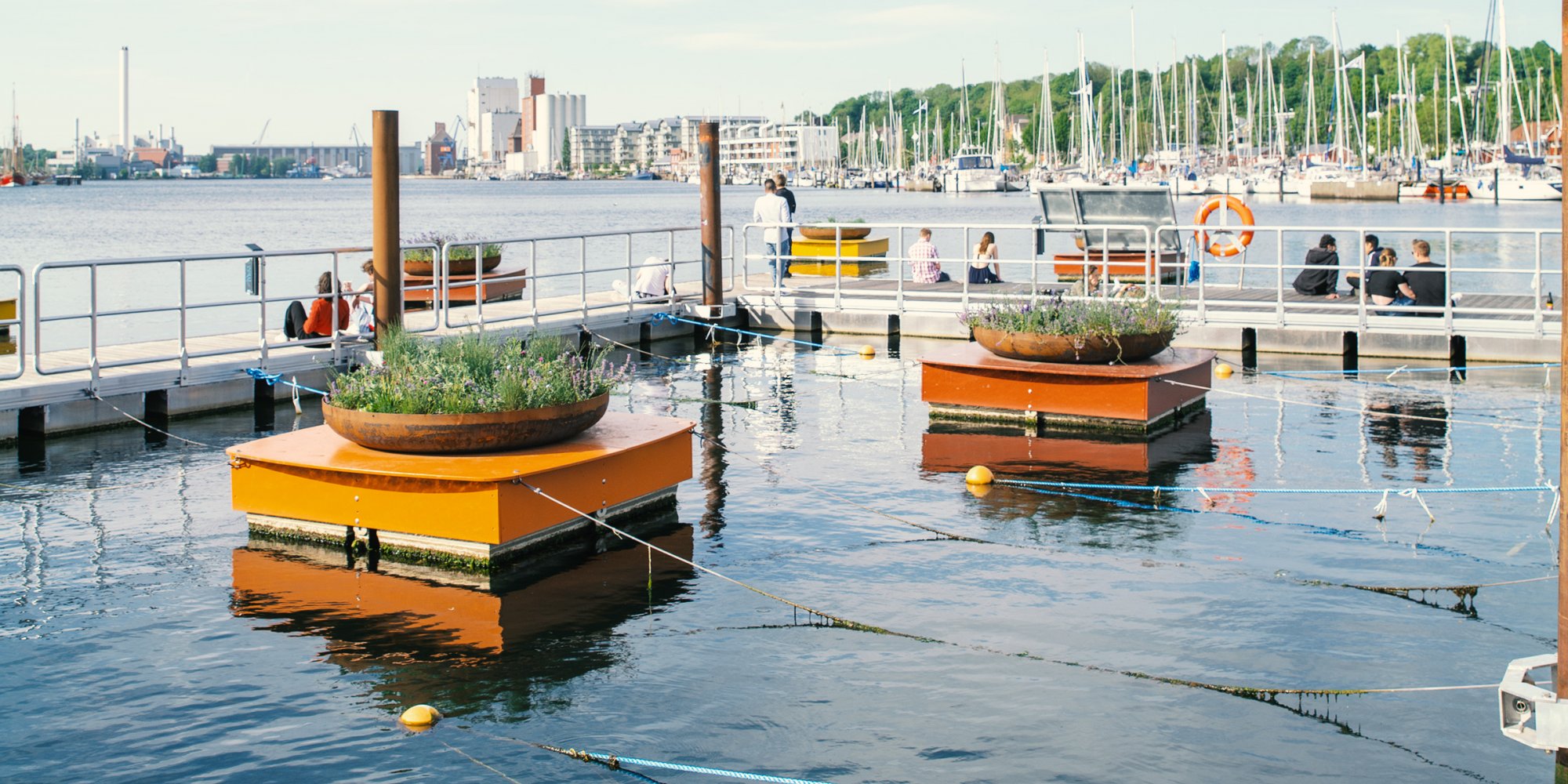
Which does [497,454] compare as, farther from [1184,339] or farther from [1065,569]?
[1184,339]

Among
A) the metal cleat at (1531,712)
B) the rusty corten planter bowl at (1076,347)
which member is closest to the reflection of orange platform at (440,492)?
the rusty corten planter bowl at (1076,347)

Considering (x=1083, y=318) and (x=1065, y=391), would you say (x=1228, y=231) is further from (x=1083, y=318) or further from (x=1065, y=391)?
(x=1065, y=391)

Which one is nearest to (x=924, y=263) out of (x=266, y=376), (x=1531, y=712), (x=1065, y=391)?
(x=1065, y=391)

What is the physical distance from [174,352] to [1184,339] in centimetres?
1283

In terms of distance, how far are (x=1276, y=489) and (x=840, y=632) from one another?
5.05 m

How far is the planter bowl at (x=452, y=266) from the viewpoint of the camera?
2533cm

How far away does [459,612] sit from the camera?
8.83 m

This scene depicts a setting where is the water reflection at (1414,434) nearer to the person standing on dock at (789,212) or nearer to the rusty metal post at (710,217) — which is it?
the rusty metal post at (710,217)

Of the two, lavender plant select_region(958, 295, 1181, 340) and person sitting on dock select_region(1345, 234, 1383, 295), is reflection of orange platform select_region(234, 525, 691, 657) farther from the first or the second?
person sitting on dock select_region(1345, 234, 1383, 295)

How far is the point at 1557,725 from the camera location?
5488mm

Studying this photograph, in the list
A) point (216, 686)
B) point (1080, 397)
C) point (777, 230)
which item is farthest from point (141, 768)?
point (777, 230)

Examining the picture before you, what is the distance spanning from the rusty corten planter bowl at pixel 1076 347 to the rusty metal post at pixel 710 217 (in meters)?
8.52

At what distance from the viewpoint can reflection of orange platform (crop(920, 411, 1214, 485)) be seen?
43.1 ft

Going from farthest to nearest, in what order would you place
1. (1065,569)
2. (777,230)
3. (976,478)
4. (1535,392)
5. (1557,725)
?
(777,230) → (1535,392) → (976,478) → (1065,569) → (1557,725)
